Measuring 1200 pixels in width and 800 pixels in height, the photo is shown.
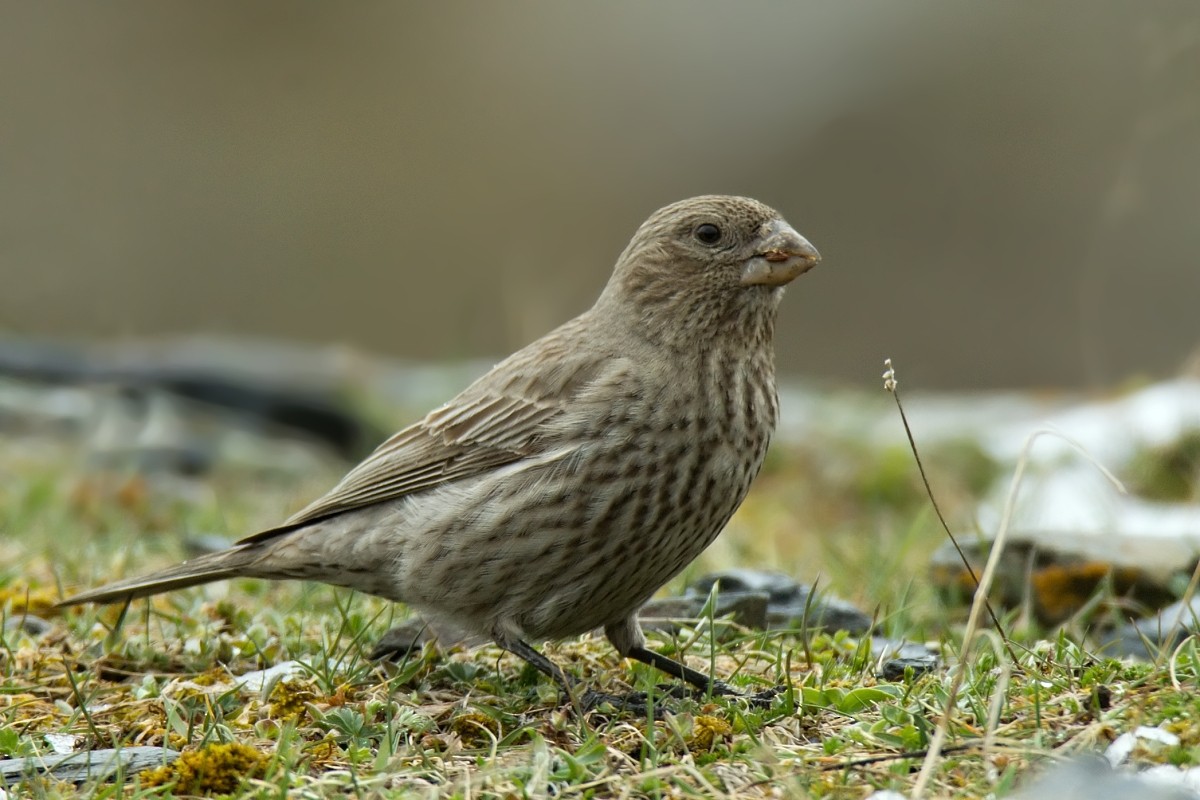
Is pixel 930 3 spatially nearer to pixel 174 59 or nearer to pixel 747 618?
pixel 174 59

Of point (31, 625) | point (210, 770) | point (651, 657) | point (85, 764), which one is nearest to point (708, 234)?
point (651, 657)

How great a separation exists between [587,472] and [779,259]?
3.46ft

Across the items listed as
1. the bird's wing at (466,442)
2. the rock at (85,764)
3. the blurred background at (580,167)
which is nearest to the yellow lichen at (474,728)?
the rock at (85,764)

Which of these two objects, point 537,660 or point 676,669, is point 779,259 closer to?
point 676,669

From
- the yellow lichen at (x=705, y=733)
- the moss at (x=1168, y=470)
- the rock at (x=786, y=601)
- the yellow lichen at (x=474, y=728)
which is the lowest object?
the yellow lichen at (x=474, y=728)

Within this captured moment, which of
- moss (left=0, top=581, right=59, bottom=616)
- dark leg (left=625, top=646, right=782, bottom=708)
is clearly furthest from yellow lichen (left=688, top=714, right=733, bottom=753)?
moss (left=0, top=581, right=59, bottom=616)

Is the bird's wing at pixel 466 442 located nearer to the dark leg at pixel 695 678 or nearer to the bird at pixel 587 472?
the bird at pixel 587 472

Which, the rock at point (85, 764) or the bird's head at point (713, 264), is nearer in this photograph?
the rock at point (85, 764)

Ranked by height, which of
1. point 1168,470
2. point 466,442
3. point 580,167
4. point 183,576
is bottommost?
point 183,576

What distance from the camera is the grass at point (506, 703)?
372 cm

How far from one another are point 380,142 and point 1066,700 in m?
18.1

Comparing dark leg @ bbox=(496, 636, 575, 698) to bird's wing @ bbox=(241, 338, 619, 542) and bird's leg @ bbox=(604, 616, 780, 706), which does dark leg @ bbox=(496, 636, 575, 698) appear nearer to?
bird's leg @ bbox=(604, 616, 780, 706)

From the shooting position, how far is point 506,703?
4668mm

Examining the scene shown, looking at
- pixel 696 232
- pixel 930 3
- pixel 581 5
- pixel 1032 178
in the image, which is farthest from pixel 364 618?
pixel 581 5
